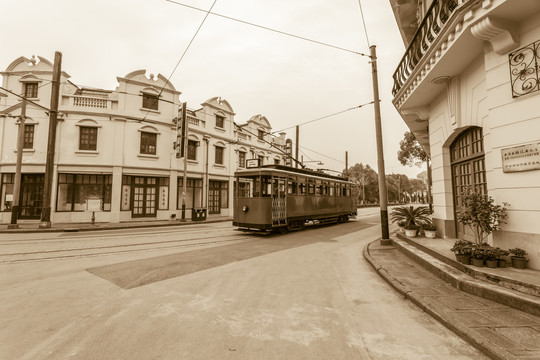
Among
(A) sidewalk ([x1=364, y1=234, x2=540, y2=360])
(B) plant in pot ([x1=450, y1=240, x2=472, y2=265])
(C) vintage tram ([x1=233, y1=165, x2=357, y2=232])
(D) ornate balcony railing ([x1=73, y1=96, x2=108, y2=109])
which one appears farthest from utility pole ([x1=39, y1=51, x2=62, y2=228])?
(B) plant in pot ([x1=450, y1=240, x2=472, y2=265])

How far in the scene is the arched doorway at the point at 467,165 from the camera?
6926mm

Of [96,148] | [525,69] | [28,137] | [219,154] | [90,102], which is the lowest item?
[525,69]

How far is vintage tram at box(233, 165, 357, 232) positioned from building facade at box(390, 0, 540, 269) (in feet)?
21.5

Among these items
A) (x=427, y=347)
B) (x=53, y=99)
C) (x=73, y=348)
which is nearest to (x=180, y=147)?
(x=53, y=99)

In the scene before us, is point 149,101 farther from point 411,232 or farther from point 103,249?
point 411,232

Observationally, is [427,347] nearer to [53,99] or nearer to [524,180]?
[524,180]

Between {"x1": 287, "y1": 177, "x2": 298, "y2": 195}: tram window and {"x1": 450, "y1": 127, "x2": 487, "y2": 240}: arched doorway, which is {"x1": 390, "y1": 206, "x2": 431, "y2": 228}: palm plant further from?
{"x1": 287, "y1": 177, "x2": 298, "y2": 195}: tram window

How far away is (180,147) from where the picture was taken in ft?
62.2

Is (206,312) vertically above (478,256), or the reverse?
(478,256)

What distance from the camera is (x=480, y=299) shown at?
13.7 feet

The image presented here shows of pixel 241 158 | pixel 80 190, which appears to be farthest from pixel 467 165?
pixel 241 158

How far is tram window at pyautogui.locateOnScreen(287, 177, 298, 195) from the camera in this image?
13.5 meters

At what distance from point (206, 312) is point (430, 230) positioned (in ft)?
25.5

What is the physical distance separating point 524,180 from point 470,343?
11.5 feet
